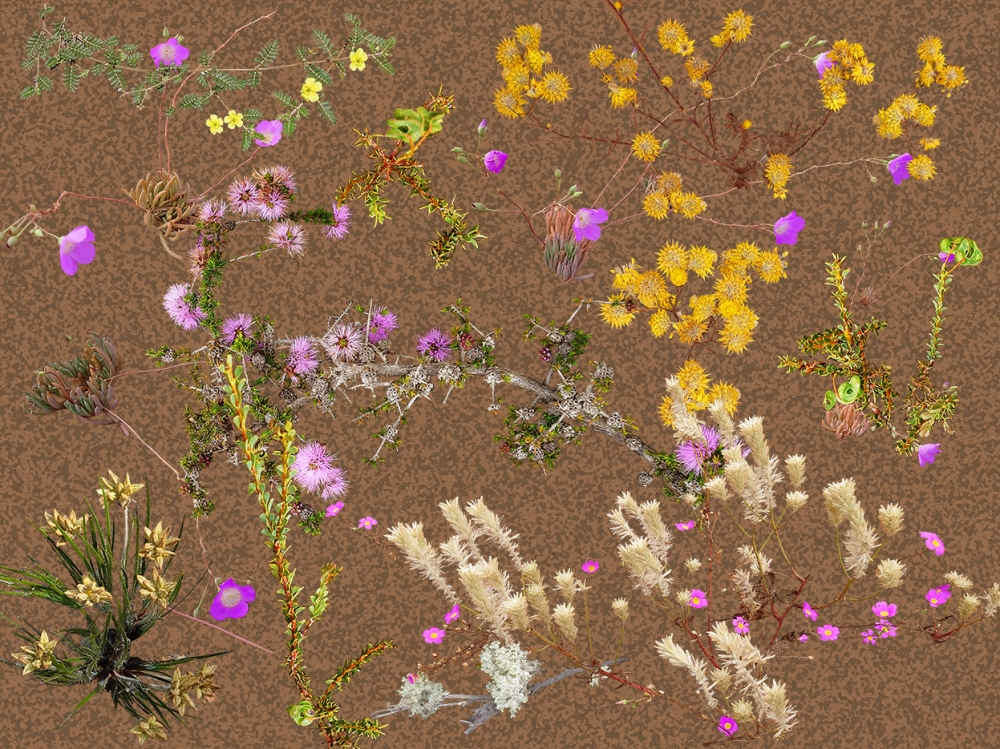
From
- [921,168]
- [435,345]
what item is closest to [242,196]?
[435,345]

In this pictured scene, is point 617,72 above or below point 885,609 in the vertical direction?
above

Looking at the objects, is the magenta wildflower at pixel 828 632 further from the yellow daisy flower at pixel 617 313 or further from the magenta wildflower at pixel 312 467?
the magenta wildflower at pixel 312 467

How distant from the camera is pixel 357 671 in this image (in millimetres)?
4543

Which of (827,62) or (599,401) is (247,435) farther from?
(827,62)

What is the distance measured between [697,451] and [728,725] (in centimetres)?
160

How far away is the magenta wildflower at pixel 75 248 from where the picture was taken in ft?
17.1

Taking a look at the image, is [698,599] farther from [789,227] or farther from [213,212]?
[213,212]

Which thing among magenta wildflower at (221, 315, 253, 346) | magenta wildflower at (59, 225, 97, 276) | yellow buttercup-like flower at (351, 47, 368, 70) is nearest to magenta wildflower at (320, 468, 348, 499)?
magenta wildflower at (221, 315, 253, 346)

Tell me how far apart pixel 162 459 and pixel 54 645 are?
141cm

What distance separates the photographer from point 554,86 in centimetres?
568

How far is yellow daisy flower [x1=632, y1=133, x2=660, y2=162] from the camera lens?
18.4ft

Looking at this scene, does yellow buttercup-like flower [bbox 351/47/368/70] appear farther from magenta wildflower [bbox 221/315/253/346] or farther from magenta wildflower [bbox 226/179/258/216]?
magenta wildflower [bbox 221/315/253/346]

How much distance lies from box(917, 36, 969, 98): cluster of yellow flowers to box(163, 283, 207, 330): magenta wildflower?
4.98 meters

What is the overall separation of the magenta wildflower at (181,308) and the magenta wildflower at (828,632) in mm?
4297
